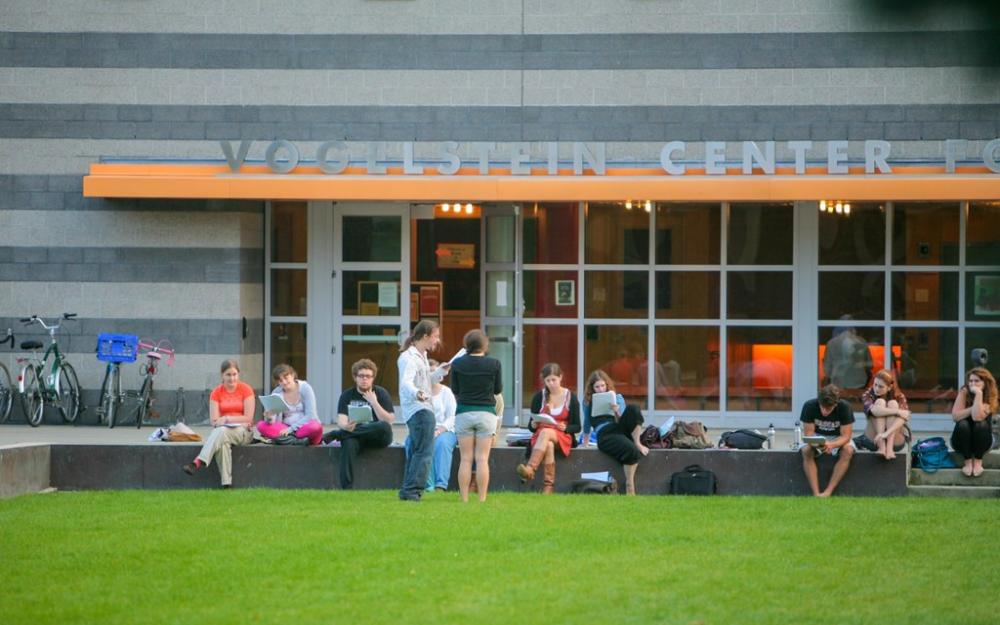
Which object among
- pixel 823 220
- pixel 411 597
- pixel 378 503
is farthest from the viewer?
pixel 823 220

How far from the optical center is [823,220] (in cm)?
1986

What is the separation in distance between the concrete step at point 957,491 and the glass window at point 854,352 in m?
5.16

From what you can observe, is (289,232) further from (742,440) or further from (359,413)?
(742,440)

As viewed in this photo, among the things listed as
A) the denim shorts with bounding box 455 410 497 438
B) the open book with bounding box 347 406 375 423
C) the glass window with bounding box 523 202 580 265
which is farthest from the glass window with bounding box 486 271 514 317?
the denim shorts with bounding box 455 410 497 438

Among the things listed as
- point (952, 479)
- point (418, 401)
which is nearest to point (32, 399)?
point (418, 401)

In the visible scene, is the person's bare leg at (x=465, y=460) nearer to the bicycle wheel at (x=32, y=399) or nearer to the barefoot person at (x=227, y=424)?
the barefoot person at (x=227, y=424)

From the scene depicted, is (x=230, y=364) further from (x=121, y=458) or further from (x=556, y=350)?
(x=556, y=350)

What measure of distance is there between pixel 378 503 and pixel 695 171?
7.78 m

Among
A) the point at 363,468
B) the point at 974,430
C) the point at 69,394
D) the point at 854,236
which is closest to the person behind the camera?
the point at 974,430

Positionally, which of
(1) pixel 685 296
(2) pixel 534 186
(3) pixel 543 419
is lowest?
(3) pixel 543 419

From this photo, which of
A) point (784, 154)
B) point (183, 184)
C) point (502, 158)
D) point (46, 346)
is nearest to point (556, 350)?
point (502, 158)

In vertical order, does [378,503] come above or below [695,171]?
below

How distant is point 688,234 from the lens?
20062mm

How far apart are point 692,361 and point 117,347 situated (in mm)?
7910
